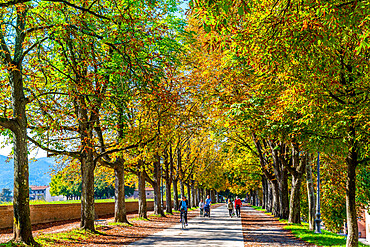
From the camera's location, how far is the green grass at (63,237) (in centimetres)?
1278

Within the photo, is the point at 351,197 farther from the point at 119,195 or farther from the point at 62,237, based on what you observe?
the point at 119,195

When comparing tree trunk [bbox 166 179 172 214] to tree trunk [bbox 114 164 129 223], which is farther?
tree trunk [bbox 166 179 172 214]

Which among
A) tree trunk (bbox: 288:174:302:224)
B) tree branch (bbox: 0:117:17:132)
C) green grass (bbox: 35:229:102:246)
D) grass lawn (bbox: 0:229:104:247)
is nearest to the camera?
tree branch (bbox: 0:117:17:132)

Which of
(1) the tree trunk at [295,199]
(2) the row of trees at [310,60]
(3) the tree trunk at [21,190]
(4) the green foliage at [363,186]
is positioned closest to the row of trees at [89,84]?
(3) the tree trunk at [21,190]

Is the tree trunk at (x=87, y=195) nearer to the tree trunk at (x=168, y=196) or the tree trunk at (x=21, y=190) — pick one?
the tree trunk at (x=21, y=190)

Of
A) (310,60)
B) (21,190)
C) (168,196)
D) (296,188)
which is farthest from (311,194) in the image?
(168,196)

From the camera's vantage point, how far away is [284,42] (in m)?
8.10

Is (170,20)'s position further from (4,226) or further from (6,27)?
(4,226)

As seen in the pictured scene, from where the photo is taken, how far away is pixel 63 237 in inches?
561

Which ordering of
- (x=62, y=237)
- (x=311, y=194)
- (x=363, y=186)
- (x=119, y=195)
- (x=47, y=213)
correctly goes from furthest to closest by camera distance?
(x=363, y=186) < (x=47, y=213) < (x=119, y=195) < (x=311, y=194) < (x=62, y=237)

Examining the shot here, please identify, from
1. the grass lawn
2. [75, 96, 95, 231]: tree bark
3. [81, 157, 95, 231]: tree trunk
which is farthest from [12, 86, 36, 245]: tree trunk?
[81, 157, 95, 231]: tree trunk

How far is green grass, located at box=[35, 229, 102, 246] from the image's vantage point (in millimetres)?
12780

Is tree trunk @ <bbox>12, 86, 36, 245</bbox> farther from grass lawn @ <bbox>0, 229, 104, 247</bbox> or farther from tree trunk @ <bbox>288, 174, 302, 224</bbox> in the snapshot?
tree trunk @ <bbox>288, 174, 302, 224</bbox>

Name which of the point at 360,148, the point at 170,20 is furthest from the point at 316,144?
the point at 170,20
